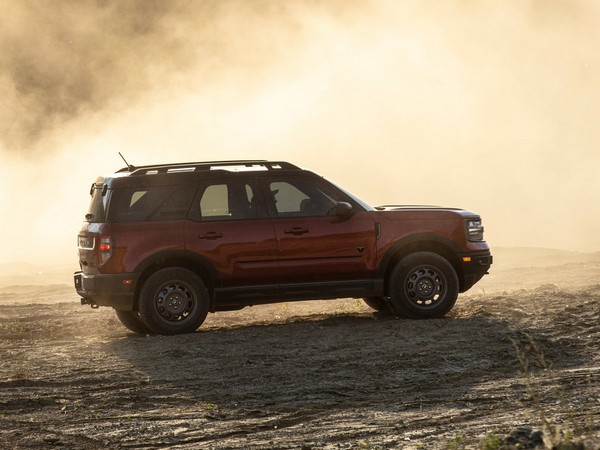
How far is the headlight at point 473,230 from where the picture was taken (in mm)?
13266

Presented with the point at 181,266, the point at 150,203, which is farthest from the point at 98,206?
the point at 181,266

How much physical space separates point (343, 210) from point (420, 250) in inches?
46.1

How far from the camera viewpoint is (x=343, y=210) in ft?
41.8

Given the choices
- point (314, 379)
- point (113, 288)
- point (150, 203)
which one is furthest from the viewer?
point (150, 203)

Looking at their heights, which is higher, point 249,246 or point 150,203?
point 150,203

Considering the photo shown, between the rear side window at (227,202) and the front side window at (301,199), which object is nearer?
the rear side window at (227,202)

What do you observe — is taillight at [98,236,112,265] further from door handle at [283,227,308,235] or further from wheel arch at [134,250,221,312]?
door handle at [283,227,308,235]

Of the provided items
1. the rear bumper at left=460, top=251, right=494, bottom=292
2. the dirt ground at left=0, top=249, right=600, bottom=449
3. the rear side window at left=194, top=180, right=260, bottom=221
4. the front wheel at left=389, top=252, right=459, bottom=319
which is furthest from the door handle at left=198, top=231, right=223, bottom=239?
the rear bumper at left=460, top=251, right=494, bottom=292

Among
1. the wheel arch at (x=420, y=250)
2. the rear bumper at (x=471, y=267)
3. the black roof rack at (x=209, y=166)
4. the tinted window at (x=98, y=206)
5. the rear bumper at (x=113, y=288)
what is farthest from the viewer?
the rear bumper at (x=471, y=267)

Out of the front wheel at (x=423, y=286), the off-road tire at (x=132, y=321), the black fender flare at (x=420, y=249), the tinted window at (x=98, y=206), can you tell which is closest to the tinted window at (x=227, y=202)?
the tinted window at (x=98, y=206)

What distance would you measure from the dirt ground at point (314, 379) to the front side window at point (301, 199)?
138cm

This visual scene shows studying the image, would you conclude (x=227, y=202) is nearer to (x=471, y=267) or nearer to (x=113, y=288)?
(x=113, y=288)

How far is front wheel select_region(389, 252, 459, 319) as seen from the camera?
12922mm

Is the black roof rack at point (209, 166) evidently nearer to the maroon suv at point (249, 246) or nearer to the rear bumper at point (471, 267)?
the maroon suv at point (249, 246)
